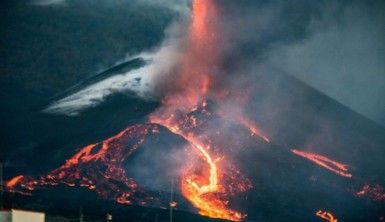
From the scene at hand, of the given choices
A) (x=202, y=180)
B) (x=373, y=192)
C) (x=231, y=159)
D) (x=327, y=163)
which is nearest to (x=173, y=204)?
(x=202, y=180)

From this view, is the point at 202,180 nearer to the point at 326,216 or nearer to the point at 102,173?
the point at 102,173

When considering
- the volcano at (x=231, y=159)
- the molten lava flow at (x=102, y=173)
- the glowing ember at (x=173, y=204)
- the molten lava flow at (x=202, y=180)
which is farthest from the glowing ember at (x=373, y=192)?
the molten lava flow at (x=102, y=173)

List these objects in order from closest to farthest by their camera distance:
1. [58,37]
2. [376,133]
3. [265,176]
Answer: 1. [265,176]
2. [376,133]
3. [58,37]

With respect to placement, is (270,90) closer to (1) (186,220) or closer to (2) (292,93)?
(2) (292,93)

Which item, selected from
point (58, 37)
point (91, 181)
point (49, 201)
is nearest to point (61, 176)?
point (91, 181)

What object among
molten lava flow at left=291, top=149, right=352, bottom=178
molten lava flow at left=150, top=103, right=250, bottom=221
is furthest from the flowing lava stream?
molten lava flow at left=291, top=149, right=352, bottom=178

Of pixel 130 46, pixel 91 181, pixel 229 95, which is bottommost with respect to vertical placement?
pixel 91 181

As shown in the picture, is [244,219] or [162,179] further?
[162,179]

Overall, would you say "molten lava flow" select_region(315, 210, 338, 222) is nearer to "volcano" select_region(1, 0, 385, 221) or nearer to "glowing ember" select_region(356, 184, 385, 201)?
"volcano" select_region(1, 0, 385, 221)
